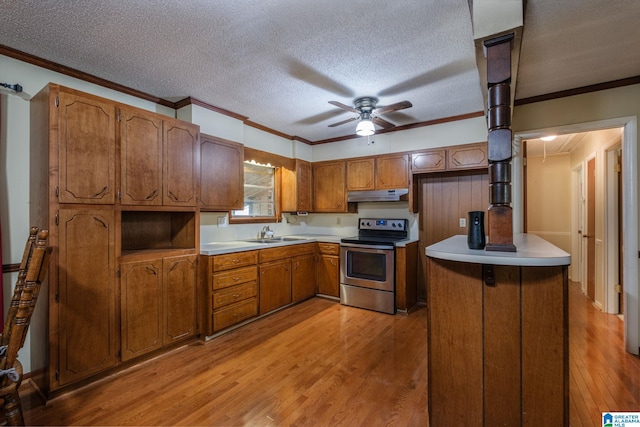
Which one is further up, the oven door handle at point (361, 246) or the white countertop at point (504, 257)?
the white countertop at point (504, 257)

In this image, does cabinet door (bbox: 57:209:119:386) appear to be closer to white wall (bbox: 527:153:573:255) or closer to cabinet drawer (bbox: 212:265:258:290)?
cabinet drawer (bbox: 212:265:258:290)

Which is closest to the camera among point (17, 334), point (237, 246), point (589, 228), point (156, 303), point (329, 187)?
point (17, 334)

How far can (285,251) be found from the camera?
12.5ft

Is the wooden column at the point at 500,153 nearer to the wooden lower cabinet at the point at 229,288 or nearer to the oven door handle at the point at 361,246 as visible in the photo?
the oven door handle at the point at 361,246

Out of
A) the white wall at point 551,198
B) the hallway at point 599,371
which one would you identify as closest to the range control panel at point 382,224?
the hallway at point 599,371

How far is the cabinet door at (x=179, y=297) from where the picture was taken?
2.66 meters

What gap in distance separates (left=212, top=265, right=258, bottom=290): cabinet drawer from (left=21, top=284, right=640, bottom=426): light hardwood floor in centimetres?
53

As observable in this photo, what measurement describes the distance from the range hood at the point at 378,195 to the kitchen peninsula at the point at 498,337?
8.24ft

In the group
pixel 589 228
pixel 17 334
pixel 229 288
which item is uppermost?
pixel 589 228

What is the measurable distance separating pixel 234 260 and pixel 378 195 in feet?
7.11

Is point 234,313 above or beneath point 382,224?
beneath

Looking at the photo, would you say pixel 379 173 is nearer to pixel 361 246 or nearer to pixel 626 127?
pixel 361 246

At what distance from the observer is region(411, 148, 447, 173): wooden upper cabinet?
379 cm

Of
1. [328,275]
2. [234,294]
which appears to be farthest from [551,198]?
[234,294]
